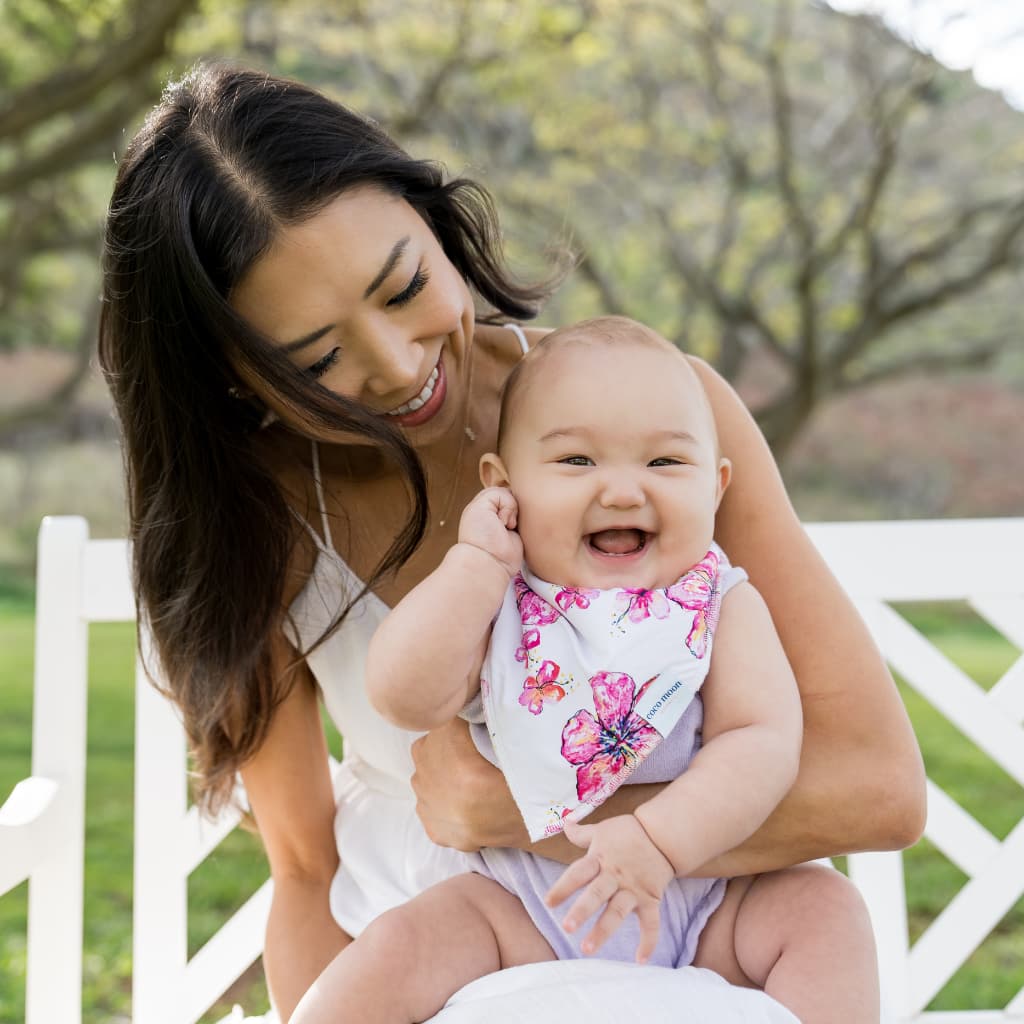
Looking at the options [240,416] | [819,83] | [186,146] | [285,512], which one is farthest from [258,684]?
[819,83]

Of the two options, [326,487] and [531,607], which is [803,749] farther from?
[326,487]

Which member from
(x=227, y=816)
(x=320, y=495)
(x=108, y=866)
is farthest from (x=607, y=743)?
(x=108, y=866)

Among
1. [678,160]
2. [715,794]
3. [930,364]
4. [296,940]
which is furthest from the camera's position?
[930,364]

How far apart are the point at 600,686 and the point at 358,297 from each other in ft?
2.09

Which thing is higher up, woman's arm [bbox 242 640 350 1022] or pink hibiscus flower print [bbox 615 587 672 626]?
pink hibiscus flower print [bbox 615 587 672 626]

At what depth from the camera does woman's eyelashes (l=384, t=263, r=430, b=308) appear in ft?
6.18

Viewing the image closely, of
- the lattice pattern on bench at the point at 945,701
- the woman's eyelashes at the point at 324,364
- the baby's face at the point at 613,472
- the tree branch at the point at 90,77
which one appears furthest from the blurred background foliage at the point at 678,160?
the baby's face at the point at 613,472

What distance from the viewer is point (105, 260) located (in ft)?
6.76

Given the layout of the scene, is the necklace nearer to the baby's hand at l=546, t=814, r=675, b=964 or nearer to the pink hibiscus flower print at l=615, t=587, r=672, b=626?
the pink hibiscus flower print at l=615, t=587, r=672, b=626

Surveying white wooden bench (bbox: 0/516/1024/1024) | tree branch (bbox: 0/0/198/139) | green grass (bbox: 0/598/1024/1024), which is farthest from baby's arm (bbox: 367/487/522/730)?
tree branch (bbox: 0/0/198/139)

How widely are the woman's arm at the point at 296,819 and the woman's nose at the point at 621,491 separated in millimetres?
798

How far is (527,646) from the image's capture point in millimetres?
1772

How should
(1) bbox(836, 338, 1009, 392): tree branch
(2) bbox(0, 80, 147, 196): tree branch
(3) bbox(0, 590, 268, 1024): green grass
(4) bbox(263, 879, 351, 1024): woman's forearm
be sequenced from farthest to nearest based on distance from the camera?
(1) bbox(836, 338, 1009, 392): tree branch
(2) bbox(0, 80, 147, 196): tree branch
(3) bbox(0, 590, 268, 1024): green grass
(4) bbox(263, 879, 351, 1024): woman's forearm

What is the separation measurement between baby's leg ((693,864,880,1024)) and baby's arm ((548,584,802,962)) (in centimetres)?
17
